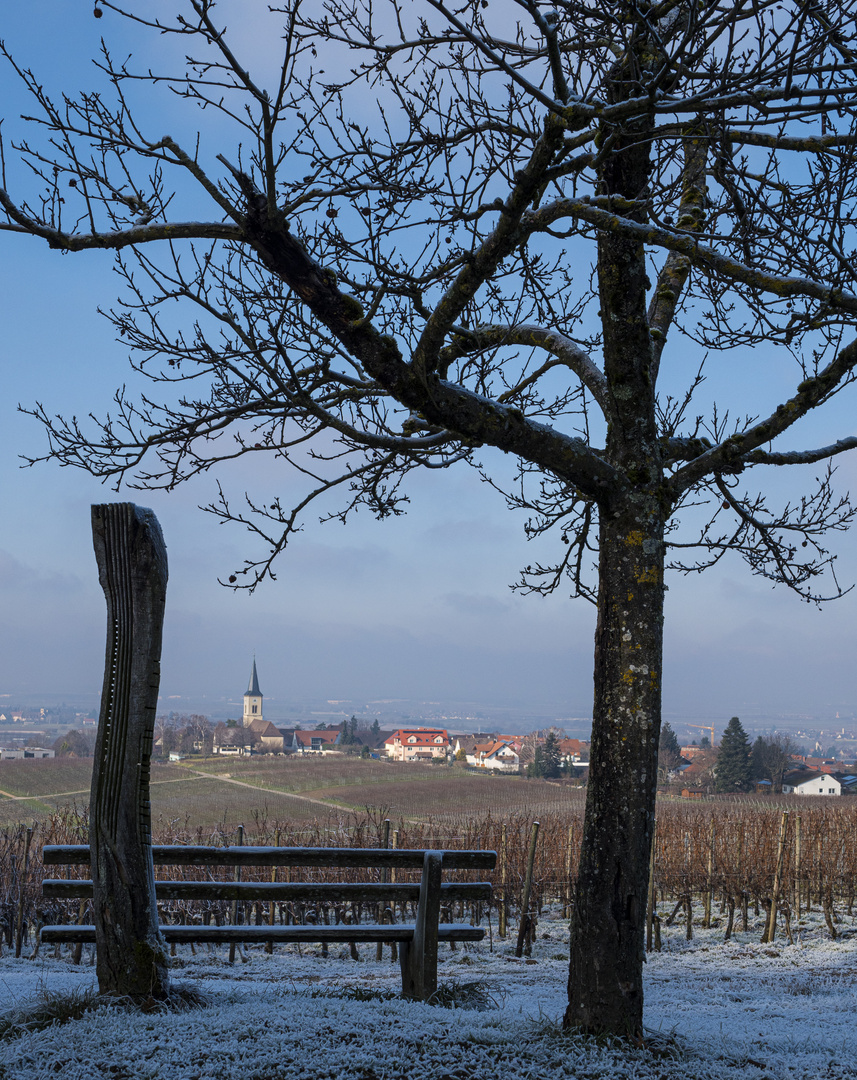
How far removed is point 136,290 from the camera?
17.7 feet

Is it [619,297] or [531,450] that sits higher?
[619,297]

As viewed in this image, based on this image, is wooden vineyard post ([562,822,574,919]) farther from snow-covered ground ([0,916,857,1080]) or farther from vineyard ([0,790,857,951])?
snow-covered ground ([0,916,857,1080])

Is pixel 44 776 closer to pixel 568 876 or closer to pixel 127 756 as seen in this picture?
pixel 568 876

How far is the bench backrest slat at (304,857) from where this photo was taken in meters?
6.05

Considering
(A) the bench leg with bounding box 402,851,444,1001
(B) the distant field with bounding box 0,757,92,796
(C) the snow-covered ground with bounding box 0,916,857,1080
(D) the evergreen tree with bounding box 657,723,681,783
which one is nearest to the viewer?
(C) the snow-covered ground with bounding box 0,916,857,1080

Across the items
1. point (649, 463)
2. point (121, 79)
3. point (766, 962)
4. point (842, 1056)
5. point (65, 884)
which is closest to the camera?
point (121, 79)

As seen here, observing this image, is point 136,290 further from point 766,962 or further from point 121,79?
point 766,962

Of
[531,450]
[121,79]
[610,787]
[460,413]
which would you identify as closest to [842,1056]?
[610,787]

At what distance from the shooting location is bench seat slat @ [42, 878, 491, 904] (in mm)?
5766

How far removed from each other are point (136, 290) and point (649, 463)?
11.9ft

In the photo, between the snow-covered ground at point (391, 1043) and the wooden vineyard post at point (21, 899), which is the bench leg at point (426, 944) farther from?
the wooden vineyard post at point (21, 899)

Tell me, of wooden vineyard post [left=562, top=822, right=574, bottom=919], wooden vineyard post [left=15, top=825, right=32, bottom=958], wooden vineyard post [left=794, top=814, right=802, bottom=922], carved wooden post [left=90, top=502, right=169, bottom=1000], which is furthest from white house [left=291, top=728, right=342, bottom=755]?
carved wooden post [left=90, top=502, right=169, bottom=1000]

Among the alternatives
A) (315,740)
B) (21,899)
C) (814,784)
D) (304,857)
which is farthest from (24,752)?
(304,857)

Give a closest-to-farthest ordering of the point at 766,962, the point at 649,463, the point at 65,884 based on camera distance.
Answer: the point at 649,463, the point at 65,884, the point at 766,962
